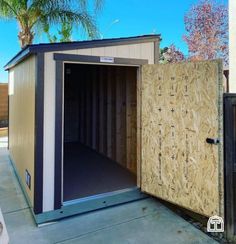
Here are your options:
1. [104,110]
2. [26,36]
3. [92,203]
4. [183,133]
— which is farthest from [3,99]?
[183,133]

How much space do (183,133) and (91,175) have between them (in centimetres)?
233

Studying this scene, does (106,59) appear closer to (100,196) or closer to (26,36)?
(100,196)

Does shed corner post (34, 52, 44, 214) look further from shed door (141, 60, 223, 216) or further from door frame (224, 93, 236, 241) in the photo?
door frame (224, 93, 236, 241)

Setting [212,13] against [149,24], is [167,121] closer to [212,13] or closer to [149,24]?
[212,13]

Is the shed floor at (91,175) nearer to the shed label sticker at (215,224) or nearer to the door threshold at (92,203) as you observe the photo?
the door threshold at (92,203)

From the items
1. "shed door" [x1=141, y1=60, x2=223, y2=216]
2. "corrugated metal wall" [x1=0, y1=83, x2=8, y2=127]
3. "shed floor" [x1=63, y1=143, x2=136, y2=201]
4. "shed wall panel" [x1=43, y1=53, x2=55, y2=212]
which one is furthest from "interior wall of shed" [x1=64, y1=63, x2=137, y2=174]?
"corrugated metal wall" [x1=0, y1=83, x2=8, y2=127]

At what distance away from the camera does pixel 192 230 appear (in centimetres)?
339

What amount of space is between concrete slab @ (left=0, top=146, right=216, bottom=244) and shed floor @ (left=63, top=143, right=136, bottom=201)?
1.57 ft

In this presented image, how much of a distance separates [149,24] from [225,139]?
1379cm

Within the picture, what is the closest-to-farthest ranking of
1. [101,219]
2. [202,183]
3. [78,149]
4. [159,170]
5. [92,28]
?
[202,183] < [101,219] < [159,170] < [78,149] < [92,28]

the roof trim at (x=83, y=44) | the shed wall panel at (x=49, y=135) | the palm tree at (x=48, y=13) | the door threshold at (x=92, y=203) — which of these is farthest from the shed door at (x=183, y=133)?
the palm tree at (x=48, y=13)

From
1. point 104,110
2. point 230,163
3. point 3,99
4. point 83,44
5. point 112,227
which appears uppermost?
point 3,99

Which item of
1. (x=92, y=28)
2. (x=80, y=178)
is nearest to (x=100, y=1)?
(x=92, y=28)

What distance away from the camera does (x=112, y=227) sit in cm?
346
